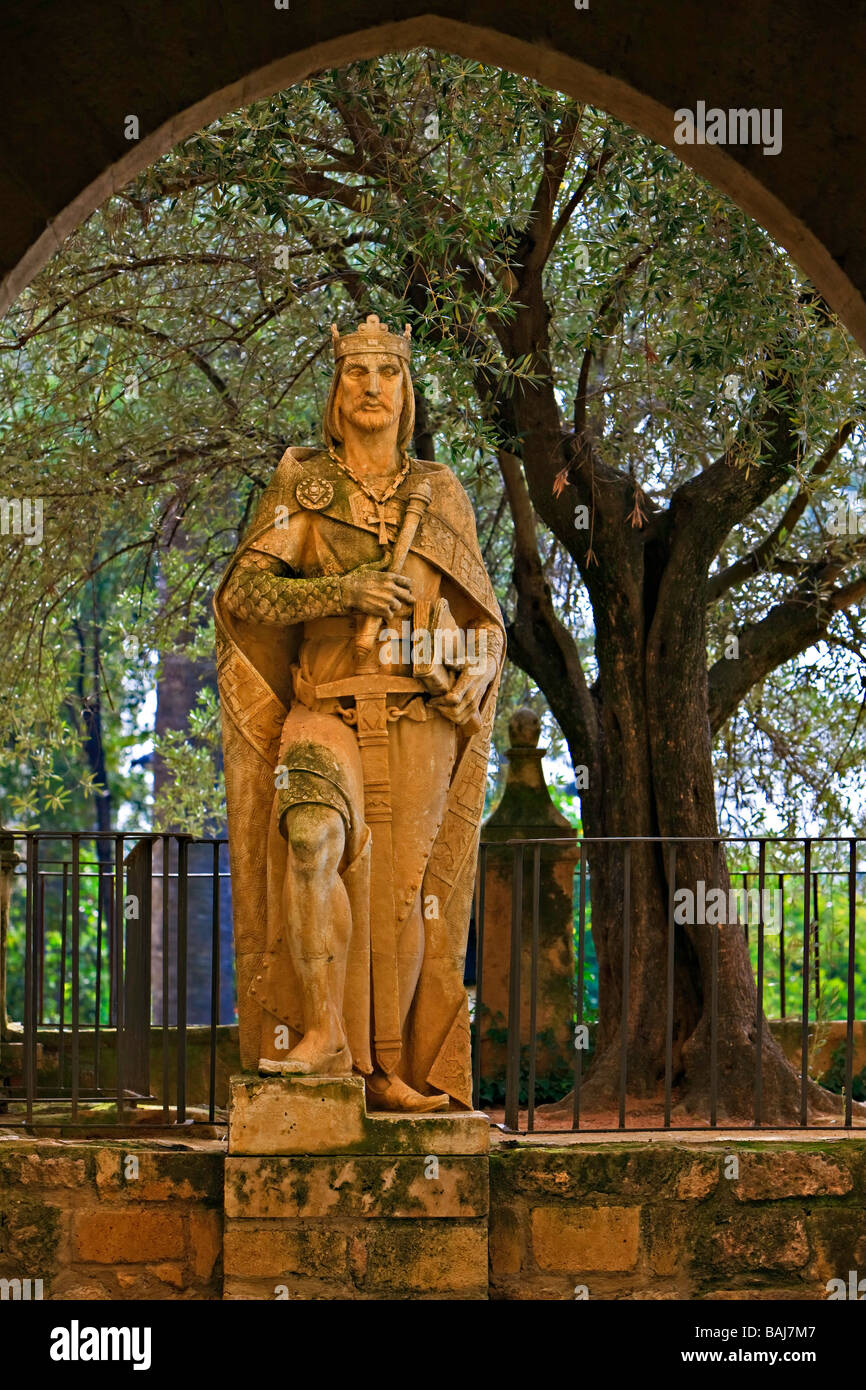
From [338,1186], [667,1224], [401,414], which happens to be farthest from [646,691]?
[338,1186]

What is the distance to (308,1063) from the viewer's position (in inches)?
199

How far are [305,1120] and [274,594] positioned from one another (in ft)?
5.54

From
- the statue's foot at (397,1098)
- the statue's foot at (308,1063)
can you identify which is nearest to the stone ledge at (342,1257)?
the statue's foot at (397,1098)

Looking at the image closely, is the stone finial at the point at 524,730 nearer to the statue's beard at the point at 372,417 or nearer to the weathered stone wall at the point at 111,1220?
the statue's beard at the point at 372,417

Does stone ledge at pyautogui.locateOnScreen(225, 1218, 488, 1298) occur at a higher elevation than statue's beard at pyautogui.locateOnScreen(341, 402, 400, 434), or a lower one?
lower

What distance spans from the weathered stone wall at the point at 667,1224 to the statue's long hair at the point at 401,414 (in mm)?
2477

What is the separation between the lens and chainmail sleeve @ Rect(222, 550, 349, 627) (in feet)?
17.4

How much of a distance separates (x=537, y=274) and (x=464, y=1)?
3.87 meters

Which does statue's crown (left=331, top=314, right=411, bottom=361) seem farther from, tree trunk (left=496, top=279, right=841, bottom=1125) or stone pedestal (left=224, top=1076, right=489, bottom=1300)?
stone pedestal (left=224, top=1076, right=489, bottom=1300)

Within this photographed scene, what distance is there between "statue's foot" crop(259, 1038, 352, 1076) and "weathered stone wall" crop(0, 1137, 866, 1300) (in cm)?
27

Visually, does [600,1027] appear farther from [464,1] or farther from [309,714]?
[464,1]

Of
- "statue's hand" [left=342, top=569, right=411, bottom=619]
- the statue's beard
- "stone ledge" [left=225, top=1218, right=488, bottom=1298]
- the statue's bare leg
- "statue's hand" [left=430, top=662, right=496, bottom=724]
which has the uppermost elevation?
the statue's beard

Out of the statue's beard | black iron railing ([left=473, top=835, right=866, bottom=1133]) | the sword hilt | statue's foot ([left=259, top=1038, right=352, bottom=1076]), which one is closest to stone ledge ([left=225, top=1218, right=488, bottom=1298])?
statue's foot ([left=259, top=1038, right=352, bottom=1076])

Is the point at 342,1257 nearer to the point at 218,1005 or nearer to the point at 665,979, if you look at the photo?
the point at 218,1005
